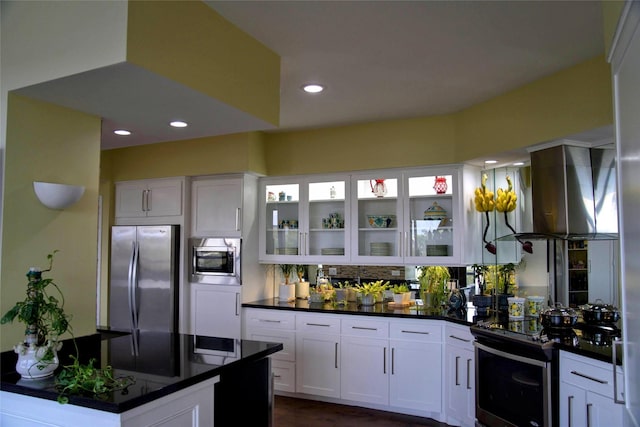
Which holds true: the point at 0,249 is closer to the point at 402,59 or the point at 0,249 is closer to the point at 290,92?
the point at 290,92

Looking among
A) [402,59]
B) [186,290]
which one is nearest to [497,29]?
[402,59]

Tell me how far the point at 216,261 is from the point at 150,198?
101cm

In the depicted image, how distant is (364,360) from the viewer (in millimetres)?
4352

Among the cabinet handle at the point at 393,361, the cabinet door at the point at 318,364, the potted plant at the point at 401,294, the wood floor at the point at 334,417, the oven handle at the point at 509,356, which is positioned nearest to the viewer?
the oven handle at the point at 509,356

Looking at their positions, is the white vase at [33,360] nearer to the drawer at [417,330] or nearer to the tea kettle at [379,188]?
the drawer at [417,330]

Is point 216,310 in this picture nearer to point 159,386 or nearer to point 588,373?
point 159,386

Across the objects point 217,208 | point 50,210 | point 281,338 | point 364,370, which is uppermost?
point 217,208

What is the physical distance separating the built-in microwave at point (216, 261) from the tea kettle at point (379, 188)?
139 centimetres

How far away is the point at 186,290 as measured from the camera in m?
4.95

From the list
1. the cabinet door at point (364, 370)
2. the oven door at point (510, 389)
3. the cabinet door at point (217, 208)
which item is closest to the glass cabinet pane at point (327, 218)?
the cabinet door at point (217, 208)

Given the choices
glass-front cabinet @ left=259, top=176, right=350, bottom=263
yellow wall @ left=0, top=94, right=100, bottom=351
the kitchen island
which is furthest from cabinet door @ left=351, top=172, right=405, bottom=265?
yellow wall @ left=0, top=94, right=100, bottom=351

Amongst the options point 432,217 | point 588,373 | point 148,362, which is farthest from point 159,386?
point 432,217

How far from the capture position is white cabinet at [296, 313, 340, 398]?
4465 millimetres

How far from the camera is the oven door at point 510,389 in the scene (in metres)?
2.95
